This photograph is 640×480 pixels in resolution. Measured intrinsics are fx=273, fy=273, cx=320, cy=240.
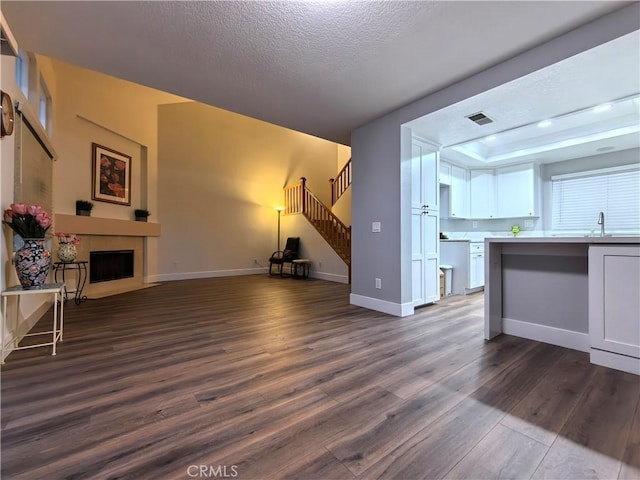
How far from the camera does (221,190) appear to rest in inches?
279

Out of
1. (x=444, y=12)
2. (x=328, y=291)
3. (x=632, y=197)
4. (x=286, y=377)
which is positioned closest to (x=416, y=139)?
(x=444, y=12)

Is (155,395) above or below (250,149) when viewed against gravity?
below

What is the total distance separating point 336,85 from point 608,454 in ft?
10.5

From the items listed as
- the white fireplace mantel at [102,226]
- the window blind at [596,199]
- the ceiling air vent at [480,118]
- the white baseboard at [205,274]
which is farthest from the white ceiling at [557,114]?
the white baseboard at [205,274]

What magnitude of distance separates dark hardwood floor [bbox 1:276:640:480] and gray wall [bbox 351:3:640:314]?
36.5 inches

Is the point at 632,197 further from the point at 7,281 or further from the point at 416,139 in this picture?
the point at 7,281

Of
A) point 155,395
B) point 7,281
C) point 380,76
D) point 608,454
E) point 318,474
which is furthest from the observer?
point 380,76

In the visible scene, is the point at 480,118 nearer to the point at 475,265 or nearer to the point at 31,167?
the point at 475,265

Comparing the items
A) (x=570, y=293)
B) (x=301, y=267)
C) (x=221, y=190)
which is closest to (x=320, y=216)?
(x=301, y=267)

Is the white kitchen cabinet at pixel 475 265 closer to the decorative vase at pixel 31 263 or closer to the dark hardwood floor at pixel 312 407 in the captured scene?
the dark hardwood floor at pixel 312 407

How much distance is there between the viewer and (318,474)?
1061 millimetres

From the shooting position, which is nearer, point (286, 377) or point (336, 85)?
point (286, 377)

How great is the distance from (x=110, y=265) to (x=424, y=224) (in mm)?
5548

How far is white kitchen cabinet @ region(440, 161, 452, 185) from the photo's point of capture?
16.3 feet
